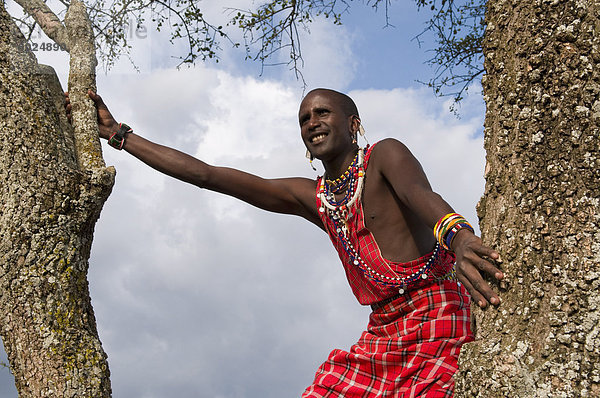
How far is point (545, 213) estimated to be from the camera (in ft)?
7.38

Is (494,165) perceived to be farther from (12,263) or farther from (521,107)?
(12,263)

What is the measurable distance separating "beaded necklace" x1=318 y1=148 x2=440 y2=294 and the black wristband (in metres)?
1.37

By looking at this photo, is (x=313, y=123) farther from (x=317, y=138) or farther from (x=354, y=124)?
(x=354, y=124)

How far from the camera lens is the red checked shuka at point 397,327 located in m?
3.17

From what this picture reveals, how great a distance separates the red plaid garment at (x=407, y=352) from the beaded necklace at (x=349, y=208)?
117mm

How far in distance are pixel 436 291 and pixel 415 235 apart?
0.33 metres

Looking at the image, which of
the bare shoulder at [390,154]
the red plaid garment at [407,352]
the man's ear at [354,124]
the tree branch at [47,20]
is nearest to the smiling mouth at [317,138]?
the man's ear at [354,124]

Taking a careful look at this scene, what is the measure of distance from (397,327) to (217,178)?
1.51 m

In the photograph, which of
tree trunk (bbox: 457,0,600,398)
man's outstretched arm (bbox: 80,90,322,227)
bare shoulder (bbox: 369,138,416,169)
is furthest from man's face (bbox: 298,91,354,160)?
tree trunk (bbox: 457,0,600,398)

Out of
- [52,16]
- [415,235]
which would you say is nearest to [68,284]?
[415,235]

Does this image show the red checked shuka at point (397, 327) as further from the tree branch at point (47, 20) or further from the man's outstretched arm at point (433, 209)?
the tree branch at point (47, 20)

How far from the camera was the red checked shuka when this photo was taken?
10.4 ft

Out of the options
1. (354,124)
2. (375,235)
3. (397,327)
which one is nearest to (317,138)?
(354,124)

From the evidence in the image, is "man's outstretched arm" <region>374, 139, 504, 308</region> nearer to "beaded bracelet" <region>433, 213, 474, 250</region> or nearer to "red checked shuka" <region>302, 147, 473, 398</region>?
"beaded bracelet" <region>433, 213, 474, 250</region>
